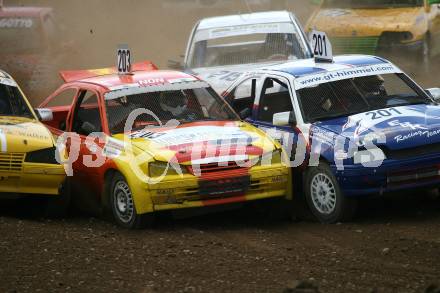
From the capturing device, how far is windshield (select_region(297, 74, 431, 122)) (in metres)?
9.61

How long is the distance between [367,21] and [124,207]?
8.16m

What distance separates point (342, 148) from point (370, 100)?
3.32ft

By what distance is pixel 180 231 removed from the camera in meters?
8.98

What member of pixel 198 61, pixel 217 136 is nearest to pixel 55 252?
pixel 217 136

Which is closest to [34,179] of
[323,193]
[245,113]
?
[245,113]

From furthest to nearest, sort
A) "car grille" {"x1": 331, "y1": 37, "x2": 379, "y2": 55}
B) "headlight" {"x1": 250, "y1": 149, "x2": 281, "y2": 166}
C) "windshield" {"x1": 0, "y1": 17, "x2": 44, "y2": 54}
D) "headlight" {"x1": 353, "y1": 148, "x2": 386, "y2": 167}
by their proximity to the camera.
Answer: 1. "windshield" {"x1": 0, "y1": 17, "x2": 44, "y2": 54}
2. "car grille" {"x1": 331, "y1": 37, "x2": 379, "y2": 55}
3. "headlight" {"x1": 250, "y1": 149, "x2": 281, "y2": 166}
4. "headlight" {"x1": 353, "y1": 148, "x2": 386, "y2": 167}

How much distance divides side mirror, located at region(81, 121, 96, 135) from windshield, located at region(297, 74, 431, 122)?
2.13m

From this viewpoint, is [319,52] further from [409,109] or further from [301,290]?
[301,290]

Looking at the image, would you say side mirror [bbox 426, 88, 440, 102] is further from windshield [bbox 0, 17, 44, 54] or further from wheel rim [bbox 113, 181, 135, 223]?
windshield [bbox 0, 17, 44, 54]

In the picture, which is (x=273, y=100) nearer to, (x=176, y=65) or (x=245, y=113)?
(x=245, y=113)

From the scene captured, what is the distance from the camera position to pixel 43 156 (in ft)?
31.5

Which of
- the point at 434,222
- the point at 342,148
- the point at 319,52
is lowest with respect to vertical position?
the point at 434,222

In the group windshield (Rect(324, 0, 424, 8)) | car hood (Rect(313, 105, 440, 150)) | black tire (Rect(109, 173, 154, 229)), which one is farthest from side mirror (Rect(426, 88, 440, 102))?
windshield (Rect(324, 0, 424, 8))

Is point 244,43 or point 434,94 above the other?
point 244,43
